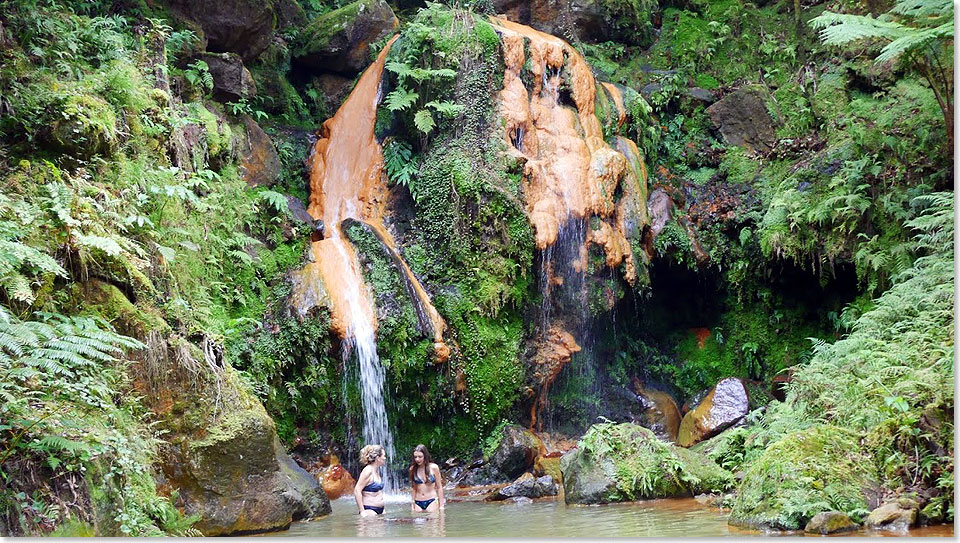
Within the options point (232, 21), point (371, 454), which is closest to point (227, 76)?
point (232, 21)

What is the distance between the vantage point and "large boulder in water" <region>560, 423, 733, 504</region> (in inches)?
308

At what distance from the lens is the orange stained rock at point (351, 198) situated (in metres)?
10.1

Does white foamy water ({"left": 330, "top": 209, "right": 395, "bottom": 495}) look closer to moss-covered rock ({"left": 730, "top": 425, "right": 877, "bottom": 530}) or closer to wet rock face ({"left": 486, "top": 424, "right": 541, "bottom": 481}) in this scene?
wet rock face ({"left": 486, "top": 424, "right": 541, "bottom": 481})

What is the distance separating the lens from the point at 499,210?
10.9 m

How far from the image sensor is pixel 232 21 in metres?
12.3

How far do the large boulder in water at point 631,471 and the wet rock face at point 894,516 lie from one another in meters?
2.75

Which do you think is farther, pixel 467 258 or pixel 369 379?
pixel 467 258

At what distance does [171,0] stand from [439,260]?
5.98m

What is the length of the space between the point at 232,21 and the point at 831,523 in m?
11.3

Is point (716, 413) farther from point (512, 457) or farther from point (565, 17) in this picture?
point (565, 17)

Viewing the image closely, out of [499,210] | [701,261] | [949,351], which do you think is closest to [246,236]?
[499,210]

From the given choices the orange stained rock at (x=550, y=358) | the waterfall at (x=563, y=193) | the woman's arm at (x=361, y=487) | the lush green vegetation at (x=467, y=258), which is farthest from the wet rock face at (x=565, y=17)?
the woman's arm at (x=361, y=487)

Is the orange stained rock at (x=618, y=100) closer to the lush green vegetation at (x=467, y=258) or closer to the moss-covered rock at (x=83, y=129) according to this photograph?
the lush green vegetation at (x=467, y=258)

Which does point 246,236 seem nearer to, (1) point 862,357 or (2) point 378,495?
(2) point 378,495
